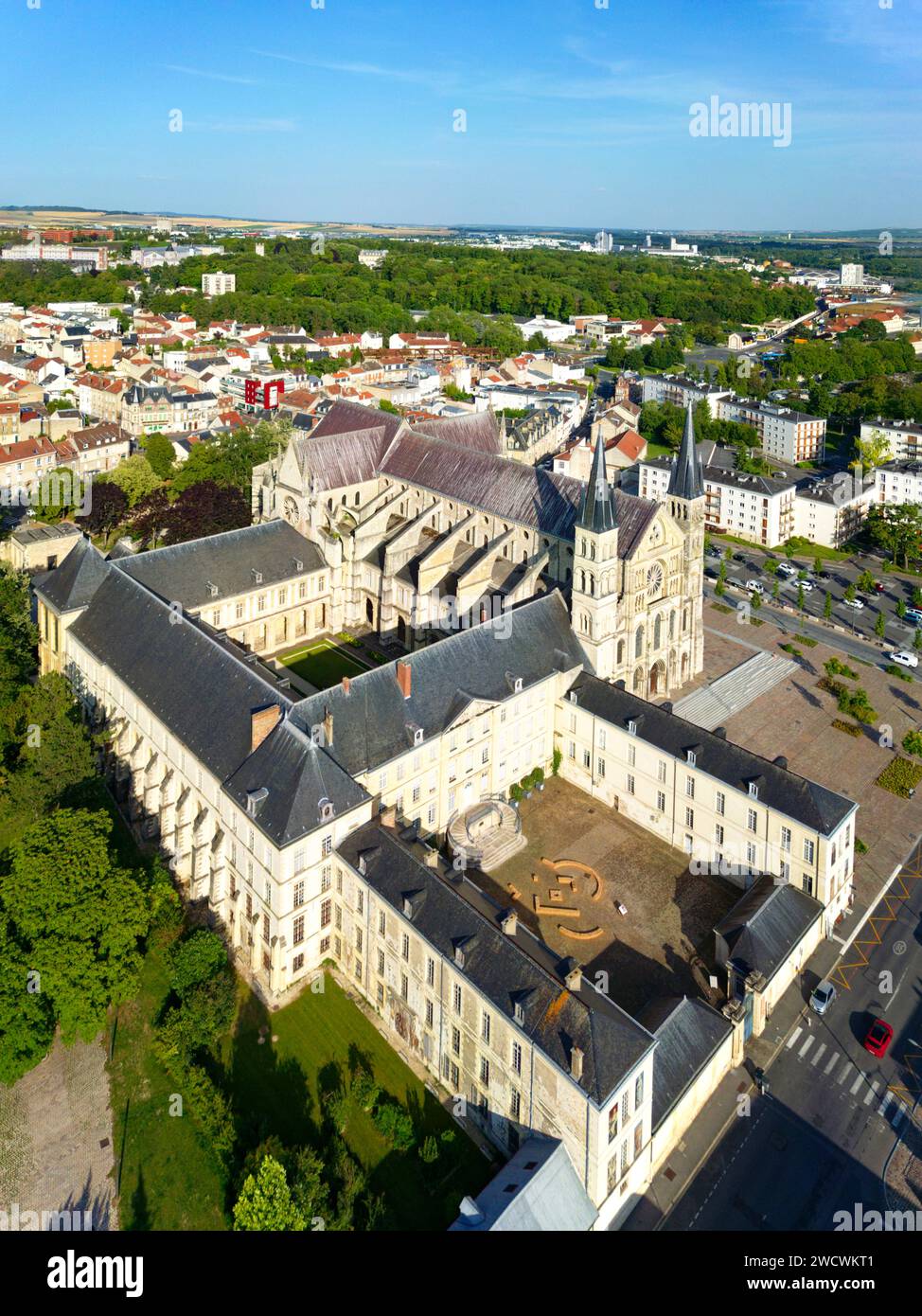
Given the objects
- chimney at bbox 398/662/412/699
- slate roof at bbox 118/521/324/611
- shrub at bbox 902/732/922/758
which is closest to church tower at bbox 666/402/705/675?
shrub at bbox 902/732/922/758

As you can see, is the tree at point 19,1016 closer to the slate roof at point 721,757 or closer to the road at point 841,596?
the slate roof at point 721,757

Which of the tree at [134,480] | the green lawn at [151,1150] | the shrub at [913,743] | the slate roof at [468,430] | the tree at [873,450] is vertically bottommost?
the green lawn at [151,1150]

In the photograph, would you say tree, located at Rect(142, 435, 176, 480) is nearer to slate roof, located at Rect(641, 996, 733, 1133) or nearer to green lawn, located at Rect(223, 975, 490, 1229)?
green lawn, located at Rect(223, 975, 490, 1229)

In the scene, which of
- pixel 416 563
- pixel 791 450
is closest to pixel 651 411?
pixel 791 450

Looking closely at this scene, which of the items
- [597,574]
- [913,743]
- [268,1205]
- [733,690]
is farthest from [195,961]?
[913,743]

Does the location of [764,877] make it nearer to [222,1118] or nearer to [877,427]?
[222,1118]

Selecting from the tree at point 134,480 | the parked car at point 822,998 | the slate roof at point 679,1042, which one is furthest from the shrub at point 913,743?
the tree at point 134,480
